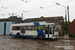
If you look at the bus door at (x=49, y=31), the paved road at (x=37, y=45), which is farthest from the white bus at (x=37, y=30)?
the paved road at (x=37, y=45)

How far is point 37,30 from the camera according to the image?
16.8m

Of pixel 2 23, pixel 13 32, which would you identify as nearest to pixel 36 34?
pixel 13 32

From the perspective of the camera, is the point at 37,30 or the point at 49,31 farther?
the point at 37,30

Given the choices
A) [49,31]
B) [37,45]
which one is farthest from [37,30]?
[37,45]

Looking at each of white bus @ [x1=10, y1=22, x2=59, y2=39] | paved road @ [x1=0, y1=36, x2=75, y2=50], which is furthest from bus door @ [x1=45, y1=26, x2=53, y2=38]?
paved road @ [x1=0, y1=36, x2=75, y2=50]

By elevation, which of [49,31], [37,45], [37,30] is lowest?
[37,45]

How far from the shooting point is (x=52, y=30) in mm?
15156

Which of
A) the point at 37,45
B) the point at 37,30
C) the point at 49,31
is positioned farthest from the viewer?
the point at 37,30

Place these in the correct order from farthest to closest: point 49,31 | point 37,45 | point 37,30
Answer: point 37,30
point 49,31
point 37,45

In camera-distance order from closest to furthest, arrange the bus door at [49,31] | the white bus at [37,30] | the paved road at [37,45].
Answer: the paved road at [37,45] → the bus door at [49,31] → the white bus at [37,30]

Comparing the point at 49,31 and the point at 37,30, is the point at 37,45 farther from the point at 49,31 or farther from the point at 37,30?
the point at 37,30

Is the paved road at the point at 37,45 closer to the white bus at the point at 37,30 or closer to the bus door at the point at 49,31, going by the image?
the bus door at the point at 49,31

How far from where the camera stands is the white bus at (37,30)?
15319 mm

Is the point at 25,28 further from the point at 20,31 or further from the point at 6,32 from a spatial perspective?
the point at 6,32
